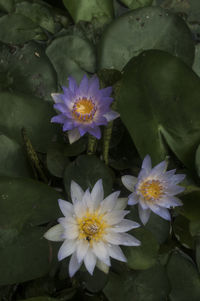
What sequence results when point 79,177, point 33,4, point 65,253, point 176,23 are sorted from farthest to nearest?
point 33,4 < point 176,23 < point 79,177 < point 65,253

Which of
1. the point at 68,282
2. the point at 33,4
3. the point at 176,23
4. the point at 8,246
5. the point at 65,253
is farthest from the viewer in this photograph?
the point at 33,4

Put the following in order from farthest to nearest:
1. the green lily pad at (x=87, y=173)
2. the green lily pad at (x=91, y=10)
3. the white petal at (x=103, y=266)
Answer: the green lily pad at (x=91, y=10)
the green lily pad at (x=87, y=173)
the white petal at (x=103, y=266)

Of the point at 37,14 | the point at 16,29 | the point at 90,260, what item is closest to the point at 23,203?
the point at 90,260

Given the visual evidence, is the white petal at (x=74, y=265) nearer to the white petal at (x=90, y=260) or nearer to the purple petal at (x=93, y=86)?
the white petal at (x=90, y=260)

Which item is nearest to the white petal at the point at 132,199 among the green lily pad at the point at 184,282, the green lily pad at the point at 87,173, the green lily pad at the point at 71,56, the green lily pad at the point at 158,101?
the green lily pad at the point at 87,173

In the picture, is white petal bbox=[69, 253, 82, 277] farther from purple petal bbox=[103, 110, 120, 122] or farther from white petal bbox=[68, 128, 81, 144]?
purple petal bbox=[103, 110, 120, 122]

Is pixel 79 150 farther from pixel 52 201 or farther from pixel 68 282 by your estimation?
pixel 68 282

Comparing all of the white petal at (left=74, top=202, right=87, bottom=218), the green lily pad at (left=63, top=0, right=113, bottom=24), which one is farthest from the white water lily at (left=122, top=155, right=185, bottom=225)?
the green lily pad at (left=63, top=0, right=113, bottom=24)

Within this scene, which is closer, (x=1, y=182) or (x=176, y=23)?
(x=1, y=182)

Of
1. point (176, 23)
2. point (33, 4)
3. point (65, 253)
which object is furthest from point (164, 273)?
point (33, 4)
